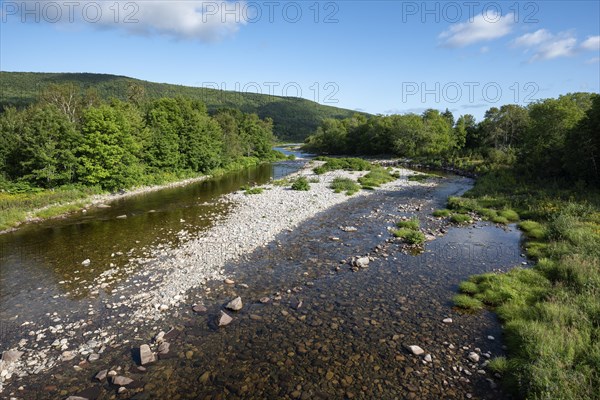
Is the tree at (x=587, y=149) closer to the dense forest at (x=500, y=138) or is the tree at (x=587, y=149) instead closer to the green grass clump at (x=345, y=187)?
the dense forest at (x=500, y=138)

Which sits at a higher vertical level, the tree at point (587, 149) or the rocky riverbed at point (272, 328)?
the tree at point (587, 149)

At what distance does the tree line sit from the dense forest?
51287 millimetres

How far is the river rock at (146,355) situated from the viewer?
10.5 metres

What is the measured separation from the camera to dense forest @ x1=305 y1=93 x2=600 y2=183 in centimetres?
3344

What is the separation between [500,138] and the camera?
75625mm

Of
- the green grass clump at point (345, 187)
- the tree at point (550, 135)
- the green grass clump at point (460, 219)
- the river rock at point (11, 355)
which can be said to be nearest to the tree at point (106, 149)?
the green grass clump at point (345, 187)

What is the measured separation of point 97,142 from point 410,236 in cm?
3661

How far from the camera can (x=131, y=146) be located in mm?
42031

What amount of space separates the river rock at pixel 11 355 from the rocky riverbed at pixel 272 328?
11 centimetres

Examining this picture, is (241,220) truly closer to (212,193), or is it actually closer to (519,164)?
(212,193)

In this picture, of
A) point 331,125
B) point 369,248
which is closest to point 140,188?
point 369,248

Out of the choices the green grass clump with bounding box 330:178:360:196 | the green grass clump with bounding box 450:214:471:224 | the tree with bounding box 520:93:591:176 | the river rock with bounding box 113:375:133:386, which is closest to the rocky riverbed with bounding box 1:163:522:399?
the river rock with bounding box 113:375:133:386

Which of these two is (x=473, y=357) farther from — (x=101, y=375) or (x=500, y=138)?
(x=500, y=138)

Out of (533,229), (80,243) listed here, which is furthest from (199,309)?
(533,229)
